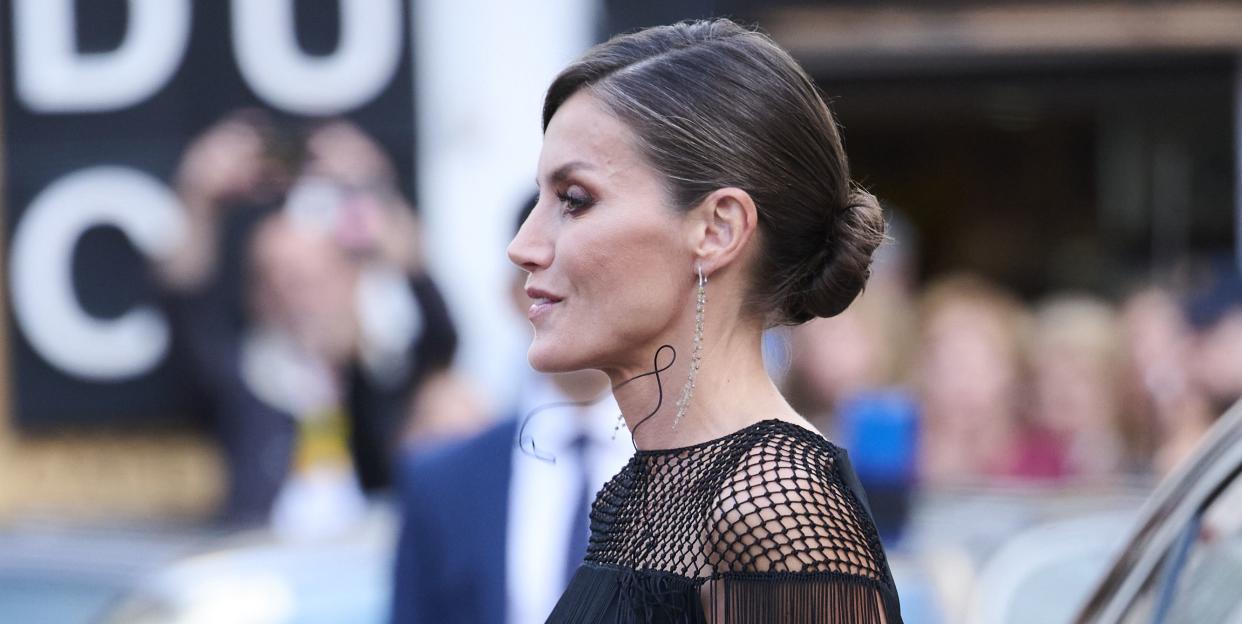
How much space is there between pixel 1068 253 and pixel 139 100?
5553mm

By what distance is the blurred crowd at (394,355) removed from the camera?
246 inches

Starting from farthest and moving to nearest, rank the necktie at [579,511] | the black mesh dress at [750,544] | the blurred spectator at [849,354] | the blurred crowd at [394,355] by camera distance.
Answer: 1. the blurred spectator at [849,354]
2. the blurred crowd at [394,355]
3. the necktie at [579,511]
4. the black mesh dress at [750,544]

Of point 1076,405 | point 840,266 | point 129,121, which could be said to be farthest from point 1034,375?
point 840,266

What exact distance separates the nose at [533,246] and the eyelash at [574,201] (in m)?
0.03

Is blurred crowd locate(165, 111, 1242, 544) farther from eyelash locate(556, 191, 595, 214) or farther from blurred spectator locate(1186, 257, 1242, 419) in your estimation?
eyelash locate(556, 191, 595, 214)

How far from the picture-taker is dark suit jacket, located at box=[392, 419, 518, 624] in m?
3.75

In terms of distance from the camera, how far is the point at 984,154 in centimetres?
1080

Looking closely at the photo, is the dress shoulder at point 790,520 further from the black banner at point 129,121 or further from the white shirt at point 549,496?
the black banner at point 129,121

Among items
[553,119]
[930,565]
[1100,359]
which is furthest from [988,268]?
[553,119]

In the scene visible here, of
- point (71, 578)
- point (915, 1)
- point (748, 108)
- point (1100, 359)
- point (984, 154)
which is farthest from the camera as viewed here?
point (984, 154)

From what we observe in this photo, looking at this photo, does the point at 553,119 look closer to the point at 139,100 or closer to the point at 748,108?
the point at 748,108

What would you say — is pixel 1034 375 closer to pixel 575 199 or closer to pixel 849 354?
pixel 849 354

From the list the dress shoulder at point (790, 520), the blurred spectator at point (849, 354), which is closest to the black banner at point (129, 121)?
the blurred spectator at point (849, 354)

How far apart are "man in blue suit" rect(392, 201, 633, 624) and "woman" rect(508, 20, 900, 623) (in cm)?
169
